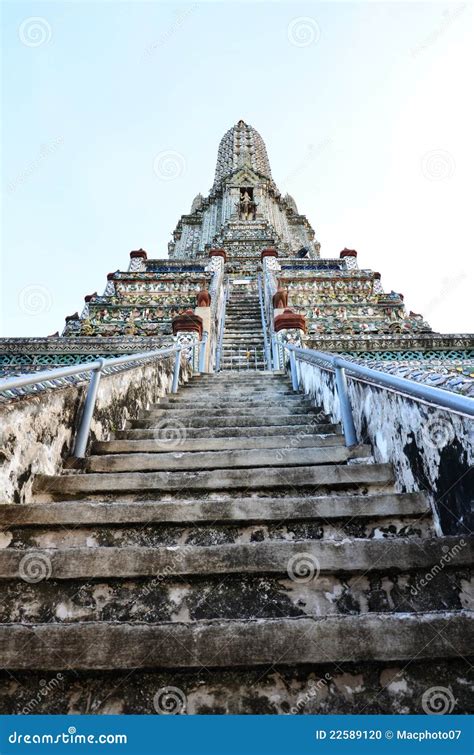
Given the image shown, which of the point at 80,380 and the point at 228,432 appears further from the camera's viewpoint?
the point at 228,432

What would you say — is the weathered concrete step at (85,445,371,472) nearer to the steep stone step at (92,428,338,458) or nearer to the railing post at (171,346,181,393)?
the steep stone step at (92,428,338,458)

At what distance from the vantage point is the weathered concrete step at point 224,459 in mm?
2895

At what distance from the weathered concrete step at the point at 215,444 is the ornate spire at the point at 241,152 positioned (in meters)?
28.3

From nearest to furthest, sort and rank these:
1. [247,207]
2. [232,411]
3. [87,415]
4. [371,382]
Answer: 1. [371,382]
2. [87,415]
3. [232,411]
4. [247,207]

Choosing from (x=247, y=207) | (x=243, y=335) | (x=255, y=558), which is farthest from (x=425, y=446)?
(x=247, y=207)

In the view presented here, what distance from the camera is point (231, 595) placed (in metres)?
1.71

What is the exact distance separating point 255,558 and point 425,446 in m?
1.08

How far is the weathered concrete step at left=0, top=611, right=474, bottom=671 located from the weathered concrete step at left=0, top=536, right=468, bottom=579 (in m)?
0.29

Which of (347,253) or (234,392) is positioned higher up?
(347,253)

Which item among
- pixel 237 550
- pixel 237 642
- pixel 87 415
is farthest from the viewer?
pixel 87 415
